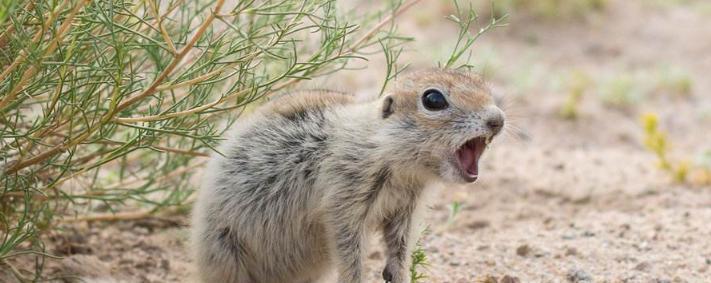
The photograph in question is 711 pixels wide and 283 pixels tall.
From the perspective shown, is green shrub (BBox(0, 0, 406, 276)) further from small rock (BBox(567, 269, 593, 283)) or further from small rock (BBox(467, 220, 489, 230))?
small rock (BBox(467, 220, 489, 230))

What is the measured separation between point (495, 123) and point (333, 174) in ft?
2.48

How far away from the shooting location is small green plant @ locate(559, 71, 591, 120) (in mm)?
8828

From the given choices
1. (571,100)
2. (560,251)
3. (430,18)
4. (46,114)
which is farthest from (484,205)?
(430,18)

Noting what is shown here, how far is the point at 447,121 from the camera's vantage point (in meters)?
3.96

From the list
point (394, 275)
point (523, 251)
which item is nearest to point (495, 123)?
point (394, 275)

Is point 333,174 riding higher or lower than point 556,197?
lower

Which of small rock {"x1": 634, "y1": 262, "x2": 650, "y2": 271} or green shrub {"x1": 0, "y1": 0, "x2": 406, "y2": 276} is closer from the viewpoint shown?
green shrub {"x1": 0, "y1": 0, "x2": 406, "y2": 276}

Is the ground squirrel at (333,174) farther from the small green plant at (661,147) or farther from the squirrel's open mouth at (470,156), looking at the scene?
the small green plant at (661,147)

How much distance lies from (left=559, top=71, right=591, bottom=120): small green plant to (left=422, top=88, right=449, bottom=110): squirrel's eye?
16.5 ft

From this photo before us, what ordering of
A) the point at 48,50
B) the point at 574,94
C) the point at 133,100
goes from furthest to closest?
the point at 574,94, the point at 133,100, the point at 48,50

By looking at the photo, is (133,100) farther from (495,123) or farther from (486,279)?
(486,279)

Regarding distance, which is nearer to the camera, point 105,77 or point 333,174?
point 105,77

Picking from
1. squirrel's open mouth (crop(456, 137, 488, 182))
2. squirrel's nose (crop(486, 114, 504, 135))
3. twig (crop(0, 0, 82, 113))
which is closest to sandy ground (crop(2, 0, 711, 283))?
squirrel's open mouth (crop(456, 137, 488, 182))

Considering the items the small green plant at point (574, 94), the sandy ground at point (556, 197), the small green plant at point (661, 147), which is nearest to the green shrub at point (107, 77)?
the sandy ground at point (556, 197)
